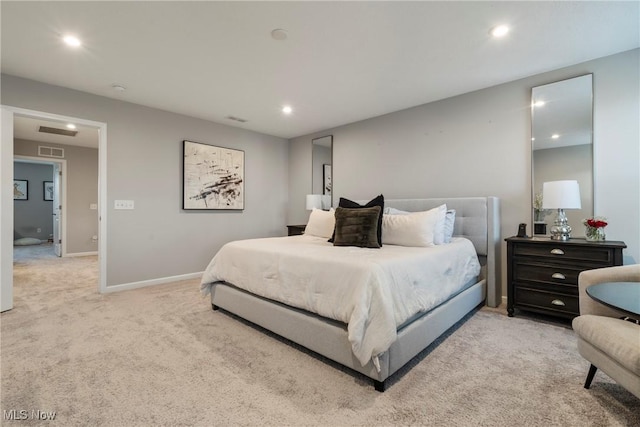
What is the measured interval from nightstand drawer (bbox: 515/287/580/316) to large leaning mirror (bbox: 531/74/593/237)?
652 millimetres

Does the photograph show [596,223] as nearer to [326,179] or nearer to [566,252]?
[566,252]

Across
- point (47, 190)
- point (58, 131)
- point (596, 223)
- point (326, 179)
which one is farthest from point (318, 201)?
point (47, 190)

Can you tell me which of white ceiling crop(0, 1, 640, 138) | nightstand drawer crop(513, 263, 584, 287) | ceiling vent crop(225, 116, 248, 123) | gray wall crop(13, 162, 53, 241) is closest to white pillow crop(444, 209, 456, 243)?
nightstand drawer crop(513, 263, 584, 287)

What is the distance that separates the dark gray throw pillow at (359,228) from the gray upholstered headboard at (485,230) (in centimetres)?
112

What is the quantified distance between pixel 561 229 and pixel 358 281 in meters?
2.25

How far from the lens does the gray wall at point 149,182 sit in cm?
341

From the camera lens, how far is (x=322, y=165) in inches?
201

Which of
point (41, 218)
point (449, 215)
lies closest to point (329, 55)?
point (449, 215)

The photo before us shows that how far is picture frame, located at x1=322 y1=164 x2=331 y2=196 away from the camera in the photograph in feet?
16.4

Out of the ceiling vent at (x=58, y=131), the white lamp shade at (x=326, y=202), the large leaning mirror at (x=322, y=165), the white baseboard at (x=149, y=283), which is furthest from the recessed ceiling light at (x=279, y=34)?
the ceiling vent at (x=58, y=131)

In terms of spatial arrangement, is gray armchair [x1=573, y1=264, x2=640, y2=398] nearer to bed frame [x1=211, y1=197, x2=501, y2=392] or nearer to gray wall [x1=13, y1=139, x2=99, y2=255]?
bed frame [x1=211, y1=197, x2=501, y2=392]

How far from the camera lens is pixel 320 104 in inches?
152

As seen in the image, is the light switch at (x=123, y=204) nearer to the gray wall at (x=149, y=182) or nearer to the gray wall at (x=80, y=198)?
the gray wall at (x=149, y=182)

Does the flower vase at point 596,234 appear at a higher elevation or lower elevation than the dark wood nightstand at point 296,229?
higher
